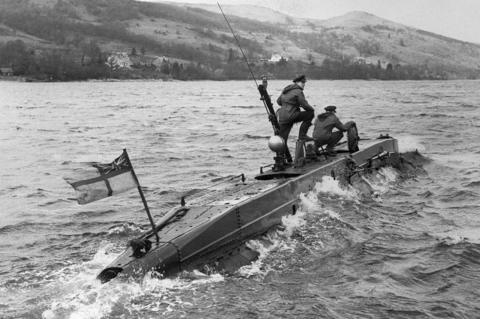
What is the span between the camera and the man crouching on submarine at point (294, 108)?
57.1 feet

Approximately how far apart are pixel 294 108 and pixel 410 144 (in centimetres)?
1754

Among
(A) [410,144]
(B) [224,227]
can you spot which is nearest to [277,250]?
(B) [224,227]

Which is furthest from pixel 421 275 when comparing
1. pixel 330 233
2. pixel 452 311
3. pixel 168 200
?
pixel 168 200

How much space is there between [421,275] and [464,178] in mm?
11345

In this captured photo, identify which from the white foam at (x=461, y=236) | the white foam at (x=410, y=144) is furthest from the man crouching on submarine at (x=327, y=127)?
the white foam at (x=410, y=144)

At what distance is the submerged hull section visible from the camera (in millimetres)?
10859

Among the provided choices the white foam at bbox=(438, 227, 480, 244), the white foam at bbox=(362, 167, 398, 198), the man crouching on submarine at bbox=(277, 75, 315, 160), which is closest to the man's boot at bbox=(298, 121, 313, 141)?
the man crouching on submarine at bbox=(277, 75, 315, 160)

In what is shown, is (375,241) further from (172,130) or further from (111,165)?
(172,130)

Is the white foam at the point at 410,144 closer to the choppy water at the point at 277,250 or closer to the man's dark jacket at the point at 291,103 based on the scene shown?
the choppy water at the point at 277,250

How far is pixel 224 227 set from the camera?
12180 mm

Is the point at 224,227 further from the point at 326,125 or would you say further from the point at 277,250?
the point at 326,125

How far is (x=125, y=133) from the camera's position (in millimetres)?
42594

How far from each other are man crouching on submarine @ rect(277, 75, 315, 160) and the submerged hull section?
5.43 feet

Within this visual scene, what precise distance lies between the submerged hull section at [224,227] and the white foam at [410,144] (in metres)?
14.3
